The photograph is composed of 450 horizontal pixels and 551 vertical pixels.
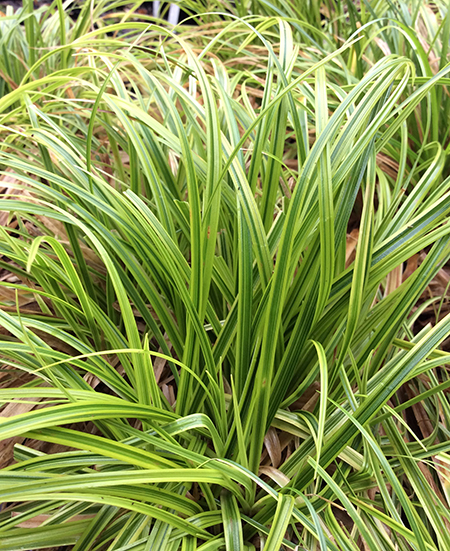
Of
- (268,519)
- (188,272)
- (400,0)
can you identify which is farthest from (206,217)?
(400,0)

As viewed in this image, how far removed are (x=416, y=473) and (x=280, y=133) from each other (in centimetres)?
59

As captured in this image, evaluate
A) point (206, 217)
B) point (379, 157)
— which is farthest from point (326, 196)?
point (379, 157)

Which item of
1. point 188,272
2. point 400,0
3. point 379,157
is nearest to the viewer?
point 188,272

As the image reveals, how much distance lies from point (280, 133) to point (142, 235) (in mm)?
302

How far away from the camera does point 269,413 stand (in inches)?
29.4

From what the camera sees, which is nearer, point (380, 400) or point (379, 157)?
point (380, 400)

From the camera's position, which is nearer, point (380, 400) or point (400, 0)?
point (380, 400)

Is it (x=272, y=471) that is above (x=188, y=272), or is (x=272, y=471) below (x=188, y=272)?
below

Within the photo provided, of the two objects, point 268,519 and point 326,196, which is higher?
point 326,196

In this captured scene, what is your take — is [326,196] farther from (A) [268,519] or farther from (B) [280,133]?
(A) [268,519]

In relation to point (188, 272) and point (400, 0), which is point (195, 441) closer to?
point (188, 272)

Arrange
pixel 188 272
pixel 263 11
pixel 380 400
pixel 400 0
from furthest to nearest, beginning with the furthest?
pixel 263 11 → pixel 400 0 → pixel 188 272 → pixel 380 400

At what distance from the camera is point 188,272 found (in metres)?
0.74

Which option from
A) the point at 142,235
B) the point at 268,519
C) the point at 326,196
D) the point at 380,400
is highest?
the point at 326,196
